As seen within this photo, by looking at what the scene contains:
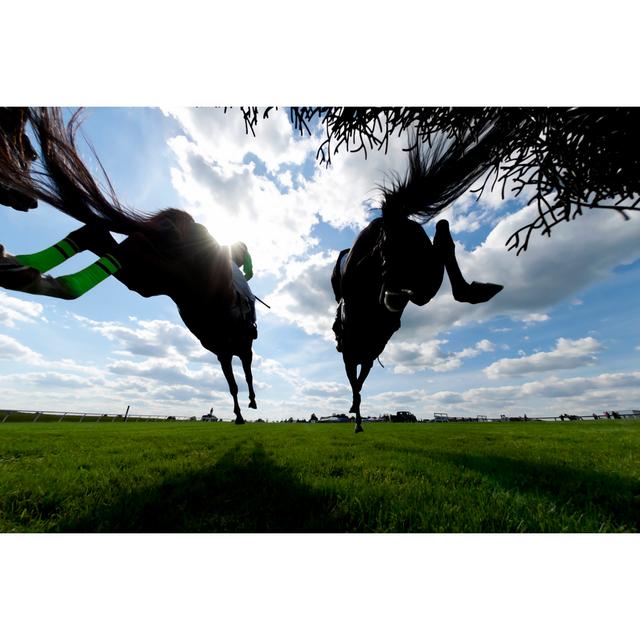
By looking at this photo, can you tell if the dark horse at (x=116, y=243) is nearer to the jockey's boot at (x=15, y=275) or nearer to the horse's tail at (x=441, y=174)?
the jockey's boot at (x=15, y=275)

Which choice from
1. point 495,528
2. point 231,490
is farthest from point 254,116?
point 495,528

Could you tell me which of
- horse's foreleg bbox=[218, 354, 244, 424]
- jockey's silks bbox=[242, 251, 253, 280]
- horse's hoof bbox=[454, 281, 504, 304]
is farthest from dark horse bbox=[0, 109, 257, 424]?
horse's hoof bbox=[454, 281, 504, 304]

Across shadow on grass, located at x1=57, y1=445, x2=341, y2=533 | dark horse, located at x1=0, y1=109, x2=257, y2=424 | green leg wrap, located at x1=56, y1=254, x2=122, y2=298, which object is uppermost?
dark horse, located at x1=0, y1=109, x2=257, y2=424

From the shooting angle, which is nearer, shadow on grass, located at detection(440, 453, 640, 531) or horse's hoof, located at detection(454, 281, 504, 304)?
shadow on grass, located at detection(440, 453, 640, 531)

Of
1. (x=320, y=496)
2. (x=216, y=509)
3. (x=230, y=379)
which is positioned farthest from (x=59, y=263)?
(x=230, y=379)

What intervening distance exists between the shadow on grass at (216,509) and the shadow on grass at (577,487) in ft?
5.35

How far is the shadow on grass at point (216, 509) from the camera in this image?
1.81 m

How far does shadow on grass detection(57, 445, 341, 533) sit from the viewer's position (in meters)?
1.81

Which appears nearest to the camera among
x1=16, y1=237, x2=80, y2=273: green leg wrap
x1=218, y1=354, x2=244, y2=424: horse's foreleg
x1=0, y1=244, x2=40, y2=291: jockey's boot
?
x1=0, y1=244, x2=40, y2=291: jockey's boot

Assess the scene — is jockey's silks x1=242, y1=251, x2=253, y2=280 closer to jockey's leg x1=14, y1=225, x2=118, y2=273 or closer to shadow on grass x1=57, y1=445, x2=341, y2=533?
jockey's leg x1=14, y1=225, x2=118, y2=273

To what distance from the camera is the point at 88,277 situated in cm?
199

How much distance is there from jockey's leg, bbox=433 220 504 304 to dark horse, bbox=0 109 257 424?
8.21 ft

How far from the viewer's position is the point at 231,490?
2387mm

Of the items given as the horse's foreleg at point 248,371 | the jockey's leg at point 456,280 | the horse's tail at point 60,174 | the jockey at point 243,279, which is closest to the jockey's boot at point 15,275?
the horse's tail at point 60,174
